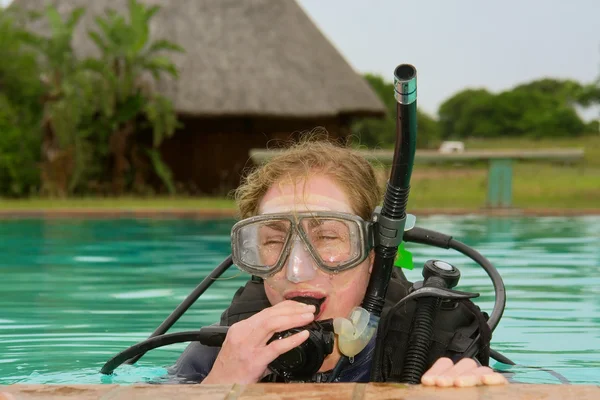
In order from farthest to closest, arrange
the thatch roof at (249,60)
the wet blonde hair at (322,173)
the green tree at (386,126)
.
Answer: the green tree at (386,126) < the thatch roof at (249,60) < the wet blonde hair at (322,173)

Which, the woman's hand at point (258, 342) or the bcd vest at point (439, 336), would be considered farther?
the bcd vest at point (439, 336)

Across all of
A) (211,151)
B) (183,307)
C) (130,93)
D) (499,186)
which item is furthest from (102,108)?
(183,307)

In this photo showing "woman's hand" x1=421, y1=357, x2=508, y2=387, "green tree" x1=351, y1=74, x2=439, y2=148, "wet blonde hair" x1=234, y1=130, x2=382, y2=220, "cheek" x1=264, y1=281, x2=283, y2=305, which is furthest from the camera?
"green tree" x1=351, y1=74, x2=439, y2=148

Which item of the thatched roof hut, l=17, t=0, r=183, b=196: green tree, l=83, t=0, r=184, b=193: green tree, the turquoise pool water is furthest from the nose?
the thatched roof hut

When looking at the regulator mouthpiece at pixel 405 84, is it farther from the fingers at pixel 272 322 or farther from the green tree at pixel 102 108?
the green tree at pixel 102 108

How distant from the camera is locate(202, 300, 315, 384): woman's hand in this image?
238 centimetres

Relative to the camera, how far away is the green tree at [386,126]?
160 ft

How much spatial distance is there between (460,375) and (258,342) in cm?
49

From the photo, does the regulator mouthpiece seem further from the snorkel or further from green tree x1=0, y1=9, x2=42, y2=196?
green tree x1=0, y1=9, x2=42, y2=196

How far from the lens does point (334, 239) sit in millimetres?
2701

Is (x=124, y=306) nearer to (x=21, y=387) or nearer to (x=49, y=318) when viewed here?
(x=49, y=318)

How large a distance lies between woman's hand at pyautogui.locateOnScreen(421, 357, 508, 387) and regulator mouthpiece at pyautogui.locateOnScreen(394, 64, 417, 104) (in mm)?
624

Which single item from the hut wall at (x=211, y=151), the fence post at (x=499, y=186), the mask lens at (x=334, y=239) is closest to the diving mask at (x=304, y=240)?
the mask lens at (x=334, y=239)

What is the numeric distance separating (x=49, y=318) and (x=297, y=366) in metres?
3.52
